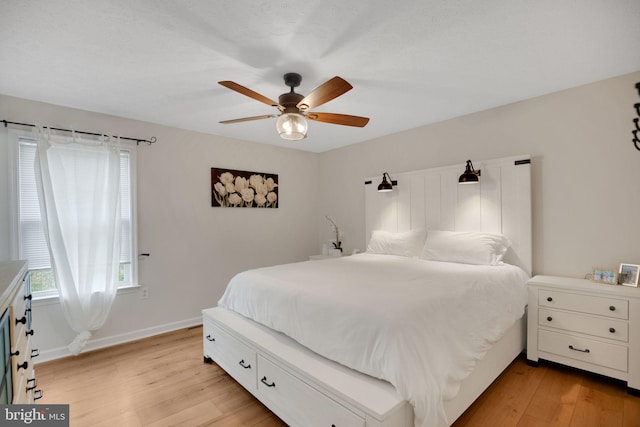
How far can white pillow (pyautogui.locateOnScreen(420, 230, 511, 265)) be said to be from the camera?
2.83 metres

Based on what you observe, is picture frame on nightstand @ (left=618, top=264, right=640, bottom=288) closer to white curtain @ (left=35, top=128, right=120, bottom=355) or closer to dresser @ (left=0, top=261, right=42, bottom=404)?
dresser @ (left=0, top=261, right=42, bottom=404)

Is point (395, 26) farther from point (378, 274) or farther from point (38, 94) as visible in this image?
point (38, 94)

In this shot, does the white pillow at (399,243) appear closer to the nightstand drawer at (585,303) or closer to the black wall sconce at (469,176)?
the black wall sconce at (469,176)

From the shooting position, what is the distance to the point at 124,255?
3.26 m

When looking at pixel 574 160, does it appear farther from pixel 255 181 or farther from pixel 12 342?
pixel 12 342

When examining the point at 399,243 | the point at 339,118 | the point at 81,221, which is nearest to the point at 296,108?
the point at 339,118

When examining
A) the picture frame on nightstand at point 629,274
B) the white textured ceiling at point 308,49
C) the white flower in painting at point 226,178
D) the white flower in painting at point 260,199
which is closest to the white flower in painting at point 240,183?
the white flower in painting at point 226,178

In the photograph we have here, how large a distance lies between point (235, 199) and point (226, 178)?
12.1 inches

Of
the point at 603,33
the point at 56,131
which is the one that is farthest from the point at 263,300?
the point at 603,33

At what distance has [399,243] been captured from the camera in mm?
3557

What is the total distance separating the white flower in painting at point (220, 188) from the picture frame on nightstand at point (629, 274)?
13.4 ft

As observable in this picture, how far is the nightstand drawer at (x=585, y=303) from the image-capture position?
216 cm

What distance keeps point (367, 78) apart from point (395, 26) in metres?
0.67

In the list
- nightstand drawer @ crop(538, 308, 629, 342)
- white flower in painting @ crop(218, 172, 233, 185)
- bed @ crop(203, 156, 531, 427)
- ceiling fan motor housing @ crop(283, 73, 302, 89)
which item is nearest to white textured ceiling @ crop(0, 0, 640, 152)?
ceiling fan motor housing @ crop(283, 73, 302, 89)
